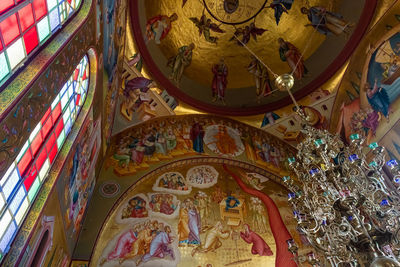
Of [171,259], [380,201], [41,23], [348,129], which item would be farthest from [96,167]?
[348,129]

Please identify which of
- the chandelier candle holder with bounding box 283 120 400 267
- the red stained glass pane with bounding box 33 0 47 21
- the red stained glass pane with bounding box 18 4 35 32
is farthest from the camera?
the chandelier candle holder with bounding box 283 120 400 267

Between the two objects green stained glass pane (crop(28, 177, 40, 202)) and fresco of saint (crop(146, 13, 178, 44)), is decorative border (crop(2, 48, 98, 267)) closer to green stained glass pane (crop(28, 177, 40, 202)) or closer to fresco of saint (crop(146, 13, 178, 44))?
green stained glass pane (crop(28, 177, 40, 202))

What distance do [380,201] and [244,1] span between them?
8406 mm

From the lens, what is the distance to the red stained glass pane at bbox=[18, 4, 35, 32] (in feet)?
11.8

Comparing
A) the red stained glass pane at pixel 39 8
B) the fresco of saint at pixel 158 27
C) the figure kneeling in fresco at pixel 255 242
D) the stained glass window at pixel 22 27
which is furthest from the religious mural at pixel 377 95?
the red stained glass pane at pixel 39 8

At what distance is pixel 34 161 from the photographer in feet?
14.1

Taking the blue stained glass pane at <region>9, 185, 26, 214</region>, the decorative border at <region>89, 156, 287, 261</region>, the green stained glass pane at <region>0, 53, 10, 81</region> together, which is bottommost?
the blue stained glass pane at <region>9, 185, 26, 214</region>

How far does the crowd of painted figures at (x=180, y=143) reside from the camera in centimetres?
947

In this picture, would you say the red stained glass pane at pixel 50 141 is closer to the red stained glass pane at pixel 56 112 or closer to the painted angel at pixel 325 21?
the red stained glass pane at pixel 56 112

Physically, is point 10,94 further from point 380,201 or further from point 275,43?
point 275,43

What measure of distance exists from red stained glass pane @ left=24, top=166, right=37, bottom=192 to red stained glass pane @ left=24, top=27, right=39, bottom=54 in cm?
153

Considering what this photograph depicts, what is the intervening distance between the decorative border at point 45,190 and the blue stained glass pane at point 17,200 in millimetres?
326

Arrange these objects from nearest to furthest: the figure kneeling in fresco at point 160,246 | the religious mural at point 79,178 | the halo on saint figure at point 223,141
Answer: the religious mural at point 79,178, the figure kneeling in fresco at point 160,246, the halo on saint figure at point 223,141

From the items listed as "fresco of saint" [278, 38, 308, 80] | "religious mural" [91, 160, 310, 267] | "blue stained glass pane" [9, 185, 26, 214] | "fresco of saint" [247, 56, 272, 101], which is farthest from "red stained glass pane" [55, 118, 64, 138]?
"fresco of saint" [278, 38, 308, 80]
